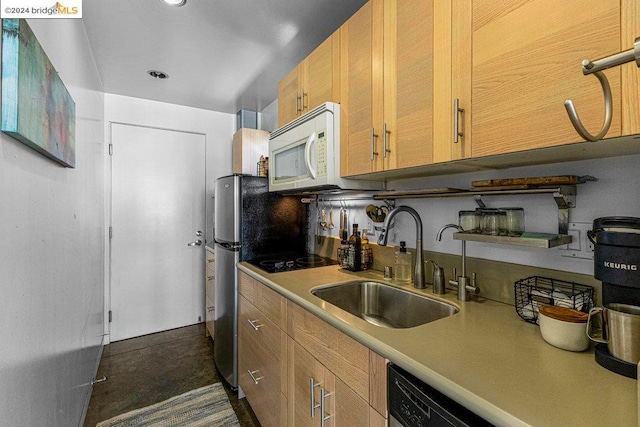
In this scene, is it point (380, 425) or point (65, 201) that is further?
point (65, 201)

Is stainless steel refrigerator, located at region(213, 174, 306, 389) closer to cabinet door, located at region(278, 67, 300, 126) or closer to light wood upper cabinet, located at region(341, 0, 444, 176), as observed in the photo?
cabinet door, located at region(278, 67, 300, 126)

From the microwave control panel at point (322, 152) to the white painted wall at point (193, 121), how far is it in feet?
6.43

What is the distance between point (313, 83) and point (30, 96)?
1.23 metres

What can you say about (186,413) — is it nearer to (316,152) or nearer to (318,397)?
(318,397)

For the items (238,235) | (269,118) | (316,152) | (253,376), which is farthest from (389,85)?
(269,118)

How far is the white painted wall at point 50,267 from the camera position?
2.63 feet

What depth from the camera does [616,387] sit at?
61cm

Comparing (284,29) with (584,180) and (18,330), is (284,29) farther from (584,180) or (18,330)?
(18,330)

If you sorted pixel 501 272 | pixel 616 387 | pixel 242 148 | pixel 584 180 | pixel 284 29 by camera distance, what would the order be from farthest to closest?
pixel 242 148 → pixel 284 29 → pixel 501 272 → pixel 584 180 → pixel 616 387

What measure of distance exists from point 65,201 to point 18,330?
748 mm

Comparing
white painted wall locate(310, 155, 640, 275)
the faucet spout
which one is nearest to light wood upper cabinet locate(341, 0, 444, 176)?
the faucet spout

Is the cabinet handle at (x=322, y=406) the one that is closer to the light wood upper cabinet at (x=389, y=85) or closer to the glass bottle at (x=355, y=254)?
the glass bottle at (x=355, y=254)

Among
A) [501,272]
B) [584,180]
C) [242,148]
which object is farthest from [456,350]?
[242,148]

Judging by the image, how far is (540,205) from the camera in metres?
1.07
